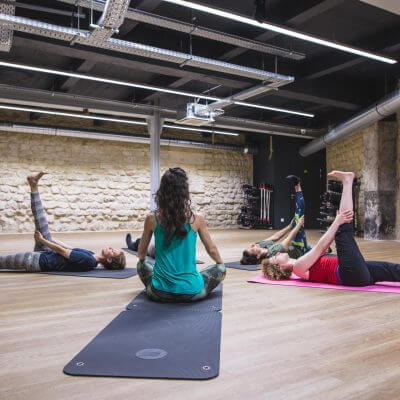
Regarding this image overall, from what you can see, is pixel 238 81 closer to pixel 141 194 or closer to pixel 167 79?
pixel 167 79

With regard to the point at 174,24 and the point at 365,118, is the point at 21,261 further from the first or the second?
the point at 365,118

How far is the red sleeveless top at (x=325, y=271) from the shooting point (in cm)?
354

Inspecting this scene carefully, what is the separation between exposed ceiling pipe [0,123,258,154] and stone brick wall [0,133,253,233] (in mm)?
316

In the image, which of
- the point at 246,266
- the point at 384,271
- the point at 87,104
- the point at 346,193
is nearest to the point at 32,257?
the point at 246,266

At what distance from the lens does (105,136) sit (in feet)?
34.6

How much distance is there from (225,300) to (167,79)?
5886mm

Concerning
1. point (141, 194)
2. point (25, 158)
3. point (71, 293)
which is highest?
point (25, 158)

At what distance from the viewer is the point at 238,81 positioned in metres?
7.20

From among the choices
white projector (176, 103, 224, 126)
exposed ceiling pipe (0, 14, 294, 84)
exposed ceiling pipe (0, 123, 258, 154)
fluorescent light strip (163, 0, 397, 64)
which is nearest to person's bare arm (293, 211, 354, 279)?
fluorescent light strip (163, 0, 397, 64)

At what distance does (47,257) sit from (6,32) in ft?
8.88

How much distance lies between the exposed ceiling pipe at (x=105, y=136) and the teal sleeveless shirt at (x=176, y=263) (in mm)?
8092

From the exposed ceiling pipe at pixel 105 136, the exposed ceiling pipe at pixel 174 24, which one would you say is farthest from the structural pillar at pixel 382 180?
the exposed ceiling pipe at pixel 105 136

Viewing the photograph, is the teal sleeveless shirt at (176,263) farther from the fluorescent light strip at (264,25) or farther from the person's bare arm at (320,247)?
the fluorescent light strip at (264,25)

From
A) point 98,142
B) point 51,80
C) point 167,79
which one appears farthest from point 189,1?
point 98,142
